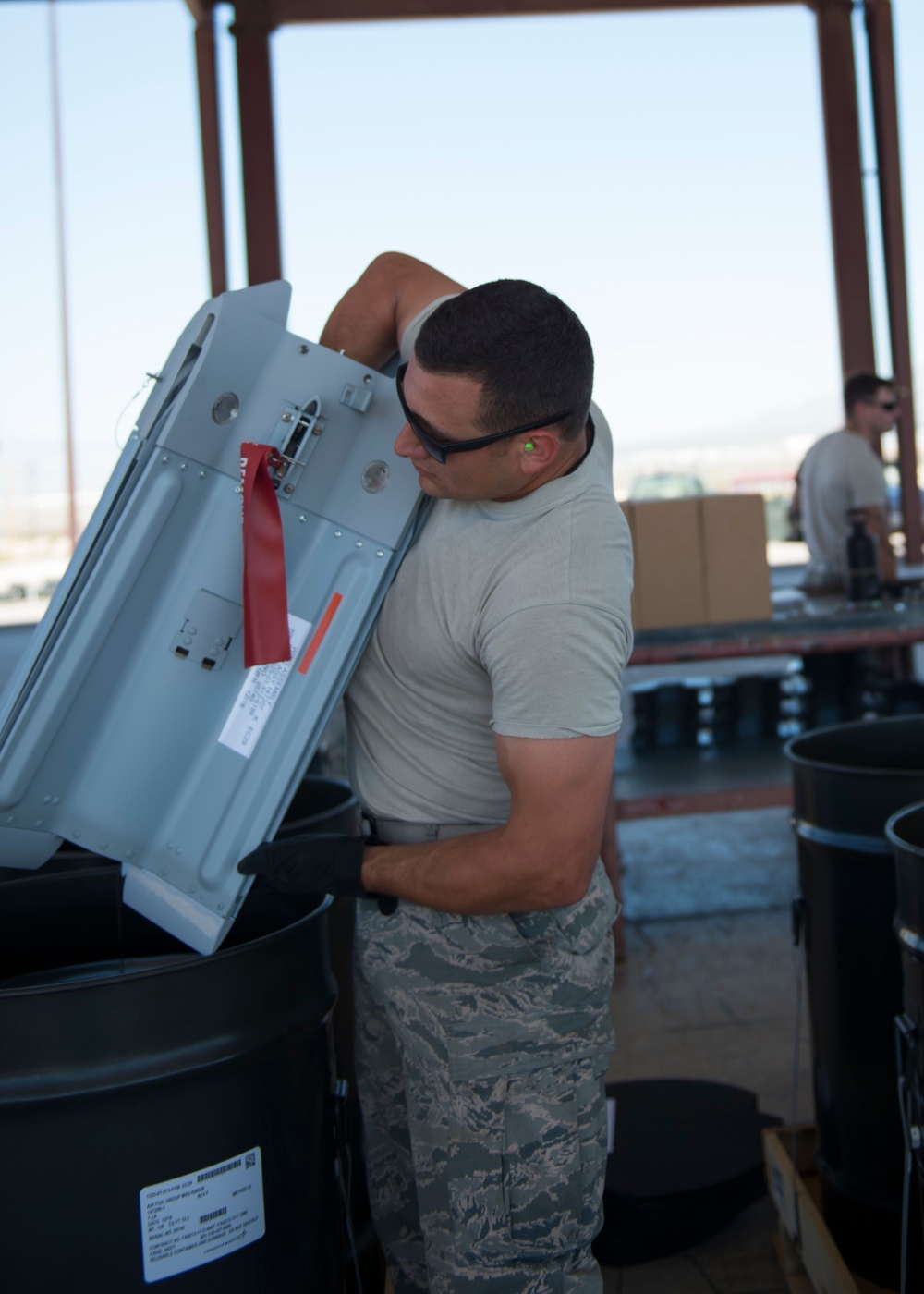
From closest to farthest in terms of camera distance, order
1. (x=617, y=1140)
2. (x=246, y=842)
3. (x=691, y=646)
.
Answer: (x=246, y=842) < (x=617, y=1140) < (x=691, y=646)

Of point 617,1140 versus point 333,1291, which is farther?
point 617,1140

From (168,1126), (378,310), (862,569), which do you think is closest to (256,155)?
(862,569)

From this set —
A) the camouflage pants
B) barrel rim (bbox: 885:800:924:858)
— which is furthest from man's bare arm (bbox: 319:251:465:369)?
barrel rim (bbox: 885:800:924:858)

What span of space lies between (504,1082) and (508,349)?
2.86 ft

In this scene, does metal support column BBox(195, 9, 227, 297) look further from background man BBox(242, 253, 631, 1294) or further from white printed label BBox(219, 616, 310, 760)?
white printed label BBox(219, 616, 310, 760)

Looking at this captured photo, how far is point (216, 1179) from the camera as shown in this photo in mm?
1171

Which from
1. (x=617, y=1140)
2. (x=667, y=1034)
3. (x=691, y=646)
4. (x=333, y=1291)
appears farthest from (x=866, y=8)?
(x=333, y=1291)

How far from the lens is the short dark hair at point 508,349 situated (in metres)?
1.19

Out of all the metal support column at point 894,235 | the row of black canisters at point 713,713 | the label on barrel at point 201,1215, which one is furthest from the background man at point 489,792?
the metal support column at point 894,235

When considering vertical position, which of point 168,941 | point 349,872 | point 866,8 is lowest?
point 168,941

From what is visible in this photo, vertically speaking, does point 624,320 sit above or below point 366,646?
above

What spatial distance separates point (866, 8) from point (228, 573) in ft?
21.3

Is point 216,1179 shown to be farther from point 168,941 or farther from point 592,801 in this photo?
point 592,801

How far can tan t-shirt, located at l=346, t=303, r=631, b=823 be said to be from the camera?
1210 millimetres
